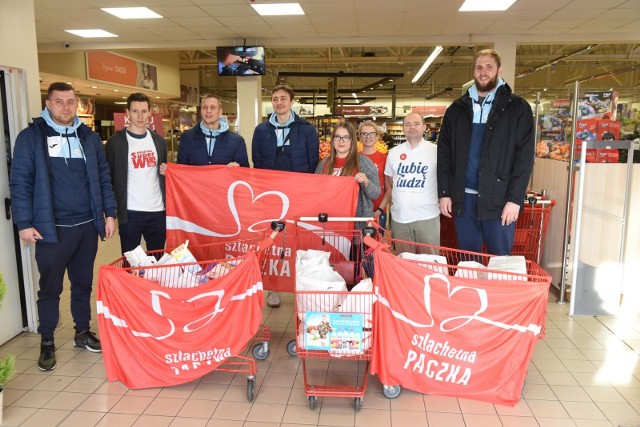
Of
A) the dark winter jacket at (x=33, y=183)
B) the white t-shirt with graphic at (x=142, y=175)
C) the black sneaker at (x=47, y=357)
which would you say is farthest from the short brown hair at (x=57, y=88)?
the black sneaker at (x=47, y=357)

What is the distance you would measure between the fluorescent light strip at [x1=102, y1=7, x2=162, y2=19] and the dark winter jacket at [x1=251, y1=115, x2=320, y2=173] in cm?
468

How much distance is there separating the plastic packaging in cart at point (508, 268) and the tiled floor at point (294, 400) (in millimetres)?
800

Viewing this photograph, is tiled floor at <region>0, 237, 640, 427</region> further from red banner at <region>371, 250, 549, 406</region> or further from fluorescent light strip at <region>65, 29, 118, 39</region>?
fluorescent light strip at <region>65, 29, 118, 39</region>

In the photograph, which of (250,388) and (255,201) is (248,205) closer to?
(255,201)

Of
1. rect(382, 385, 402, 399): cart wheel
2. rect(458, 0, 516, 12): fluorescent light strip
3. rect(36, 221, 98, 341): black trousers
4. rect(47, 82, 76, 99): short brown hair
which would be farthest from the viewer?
rect(458, 0, 516, 12): fluorescent light strip

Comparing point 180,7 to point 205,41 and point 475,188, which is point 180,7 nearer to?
point 205,41

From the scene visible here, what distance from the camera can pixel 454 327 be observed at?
2.72 m

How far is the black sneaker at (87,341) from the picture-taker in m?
3.67

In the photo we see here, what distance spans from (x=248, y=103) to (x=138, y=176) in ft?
22.2

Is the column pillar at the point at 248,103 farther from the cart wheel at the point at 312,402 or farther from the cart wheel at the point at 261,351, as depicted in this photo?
the cart wheel at the point at 312,402

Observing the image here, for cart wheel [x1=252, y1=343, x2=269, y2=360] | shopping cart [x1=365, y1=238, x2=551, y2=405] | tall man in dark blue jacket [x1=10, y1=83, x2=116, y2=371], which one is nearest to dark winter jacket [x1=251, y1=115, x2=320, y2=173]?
tall man in dark blue jacket [x1=10, y1=83, x2=116, y2=371]

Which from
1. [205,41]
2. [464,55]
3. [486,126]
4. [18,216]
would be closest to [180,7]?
[205,41]

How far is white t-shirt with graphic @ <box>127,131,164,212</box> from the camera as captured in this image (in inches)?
149

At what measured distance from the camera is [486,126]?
3391mm
